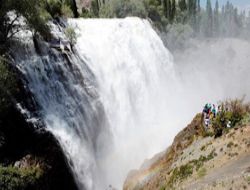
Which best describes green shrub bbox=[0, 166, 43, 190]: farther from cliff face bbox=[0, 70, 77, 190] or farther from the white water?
the white water

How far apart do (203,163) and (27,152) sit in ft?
33.9

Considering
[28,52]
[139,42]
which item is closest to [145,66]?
[139,42]

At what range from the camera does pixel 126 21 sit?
3644cm

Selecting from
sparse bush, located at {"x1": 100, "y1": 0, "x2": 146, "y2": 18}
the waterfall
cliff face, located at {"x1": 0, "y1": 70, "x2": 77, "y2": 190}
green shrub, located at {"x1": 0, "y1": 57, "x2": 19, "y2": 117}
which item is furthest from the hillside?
sparse bush, located at {"x1": 100, "y1": 0, "x2": 146, "y2": 18}

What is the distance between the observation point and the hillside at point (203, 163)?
12.0m

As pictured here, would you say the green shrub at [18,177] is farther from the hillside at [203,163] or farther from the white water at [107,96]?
the hillside at [203,163]

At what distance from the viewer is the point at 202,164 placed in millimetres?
14781

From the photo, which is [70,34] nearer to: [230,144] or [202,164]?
[202,164]

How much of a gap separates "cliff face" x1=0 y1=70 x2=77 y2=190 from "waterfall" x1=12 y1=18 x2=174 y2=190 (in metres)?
0.82

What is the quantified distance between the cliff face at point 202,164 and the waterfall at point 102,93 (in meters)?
5.66

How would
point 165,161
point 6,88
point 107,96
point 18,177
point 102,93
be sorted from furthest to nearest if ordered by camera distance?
point 107,96, point 102,93, point 165,161, point 18,177, point 6,88

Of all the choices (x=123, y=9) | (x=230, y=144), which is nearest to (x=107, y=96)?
(x=230, y=144)

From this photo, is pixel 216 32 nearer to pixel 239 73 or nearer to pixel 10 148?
pixel 239 73

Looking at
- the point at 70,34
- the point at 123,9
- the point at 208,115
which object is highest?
the point at 70,34
